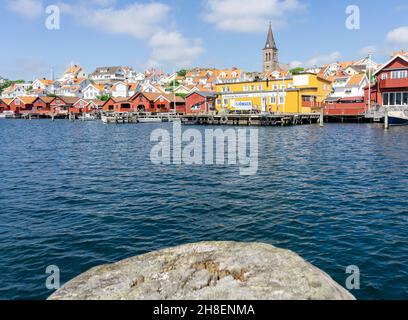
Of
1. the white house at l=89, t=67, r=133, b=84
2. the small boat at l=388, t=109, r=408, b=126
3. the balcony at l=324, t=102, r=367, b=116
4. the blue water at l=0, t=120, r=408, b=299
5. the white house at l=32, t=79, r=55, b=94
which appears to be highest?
the white house at l=89, t=67, r=133, b=84

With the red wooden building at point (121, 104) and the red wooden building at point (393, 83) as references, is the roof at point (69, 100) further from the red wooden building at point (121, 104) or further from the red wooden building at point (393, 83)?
the red wooden building at point (393, 83)

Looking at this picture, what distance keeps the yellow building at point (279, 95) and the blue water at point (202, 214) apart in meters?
51.1

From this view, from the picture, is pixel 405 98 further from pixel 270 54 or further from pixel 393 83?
pixel 270 54

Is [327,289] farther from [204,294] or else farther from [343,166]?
[343,166]

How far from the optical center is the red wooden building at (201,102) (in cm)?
9138

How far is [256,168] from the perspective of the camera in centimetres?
2455

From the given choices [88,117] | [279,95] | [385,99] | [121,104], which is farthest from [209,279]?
[88,117]

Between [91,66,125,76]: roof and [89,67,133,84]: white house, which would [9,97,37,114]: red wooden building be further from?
[91,66,125,76]: roof

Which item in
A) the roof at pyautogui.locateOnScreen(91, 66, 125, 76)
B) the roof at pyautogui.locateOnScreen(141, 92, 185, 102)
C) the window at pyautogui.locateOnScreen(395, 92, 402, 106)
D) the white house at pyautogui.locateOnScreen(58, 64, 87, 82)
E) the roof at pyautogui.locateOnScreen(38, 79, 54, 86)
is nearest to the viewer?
the window at pyautogui.locateOnScreen(395, 92, 402, 106)

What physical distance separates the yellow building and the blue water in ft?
168

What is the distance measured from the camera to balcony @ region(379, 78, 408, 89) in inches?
2451

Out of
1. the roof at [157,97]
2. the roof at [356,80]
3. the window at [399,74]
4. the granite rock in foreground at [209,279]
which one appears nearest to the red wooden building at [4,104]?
the roof at [157,97]

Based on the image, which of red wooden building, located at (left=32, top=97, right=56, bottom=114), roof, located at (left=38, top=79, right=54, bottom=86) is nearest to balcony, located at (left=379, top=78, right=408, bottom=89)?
red wooden building, located at (left=32, top=97, right=56, bottom=114)

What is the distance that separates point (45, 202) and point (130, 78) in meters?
185
